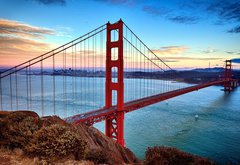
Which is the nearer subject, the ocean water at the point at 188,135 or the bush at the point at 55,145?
the bush at the point at 55,145

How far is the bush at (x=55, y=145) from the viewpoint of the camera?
415cm

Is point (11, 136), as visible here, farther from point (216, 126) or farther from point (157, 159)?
point (216, 126)

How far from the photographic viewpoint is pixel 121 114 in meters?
14.5

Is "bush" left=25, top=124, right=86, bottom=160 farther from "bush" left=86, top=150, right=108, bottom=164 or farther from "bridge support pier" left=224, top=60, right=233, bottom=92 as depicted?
"bridge support pier" left=224, top=60, right=233, bottom=92

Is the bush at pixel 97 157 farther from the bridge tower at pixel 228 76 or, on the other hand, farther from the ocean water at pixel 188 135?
the bridge tower at pixel 228 76

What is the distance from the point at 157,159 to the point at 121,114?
10.8 m

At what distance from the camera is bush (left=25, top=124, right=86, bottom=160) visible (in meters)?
4.15

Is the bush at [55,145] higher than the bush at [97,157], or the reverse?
the bush at [55,145]

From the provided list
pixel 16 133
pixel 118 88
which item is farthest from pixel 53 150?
pixel 118 88

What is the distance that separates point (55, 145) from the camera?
424 cm

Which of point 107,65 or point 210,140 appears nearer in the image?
point 107,65

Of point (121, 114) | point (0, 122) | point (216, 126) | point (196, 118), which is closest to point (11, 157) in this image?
point (0, 122)

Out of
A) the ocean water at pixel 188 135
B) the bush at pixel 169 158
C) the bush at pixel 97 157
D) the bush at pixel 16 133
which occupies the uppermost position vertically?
the bush at pixel 16 133

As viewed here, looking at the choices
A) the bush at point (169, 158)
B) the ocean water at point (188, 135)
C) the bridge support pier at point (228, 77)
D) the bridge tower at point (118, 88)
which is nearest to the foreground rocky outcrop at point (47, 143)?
the bush at point (169, 158)
